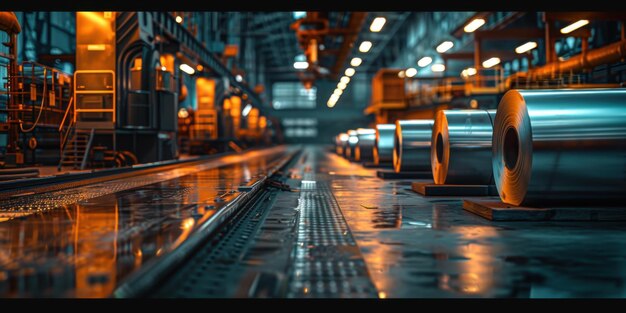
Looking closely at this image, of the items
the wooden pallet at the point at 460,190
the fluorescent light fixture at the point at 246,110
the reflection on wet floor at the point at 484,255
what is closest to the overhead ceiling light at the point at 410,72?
the fluorescent light fixture at the point at 246,110

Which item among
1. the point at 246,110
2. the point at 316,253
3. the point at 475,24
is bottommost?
the point at 316,253

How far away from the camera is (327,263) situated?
388cm

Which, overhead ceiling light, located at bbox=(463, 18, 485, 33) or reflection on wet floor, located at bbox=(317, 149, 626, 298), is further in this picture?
overhead ceiling light, located at bbox=(463, 18, 485, 33)

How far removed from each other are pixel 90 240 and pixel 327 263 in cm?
179

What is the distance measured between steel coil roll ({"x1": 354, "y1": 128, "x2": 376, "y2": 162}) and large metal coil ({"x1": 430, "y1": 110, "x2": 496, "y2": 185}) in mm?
9752

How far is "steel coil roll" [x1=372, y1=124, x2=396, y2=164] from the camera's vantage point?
580 inches

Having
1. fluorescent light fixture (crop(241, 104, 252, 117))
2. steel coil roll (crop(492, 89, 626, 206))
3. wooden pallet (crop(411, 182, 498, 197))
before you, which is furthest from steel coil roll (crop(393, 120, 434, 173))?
fluorescent light fixture (crop(241, 104, 252, 117))

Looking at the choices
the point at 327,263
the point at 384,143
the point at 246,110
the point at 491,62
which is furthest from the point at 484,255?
the point at 246,110

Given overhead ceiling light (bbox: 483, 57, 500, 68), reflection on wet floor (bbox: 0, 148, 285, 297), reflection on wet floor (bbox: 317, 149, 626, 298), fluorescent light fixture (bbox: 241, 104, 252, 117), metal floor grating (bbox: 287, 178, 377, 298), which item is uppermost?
overhead ceiling light (bbox: 483, 57, 500, 68)

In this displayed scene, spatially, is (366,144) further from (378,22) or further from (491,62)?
(491,62)

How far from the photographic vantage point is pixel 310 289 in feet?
10.5

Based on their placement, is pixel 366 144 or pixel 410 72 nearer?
pixel 366 144

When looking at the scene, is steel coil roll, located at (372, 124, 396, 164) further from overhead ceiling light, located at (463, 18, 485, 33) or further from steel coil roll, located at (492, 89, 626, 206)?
steel coil roll, located at (492, 89, 626, 206)

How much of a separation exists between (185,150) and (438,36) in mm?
16908
